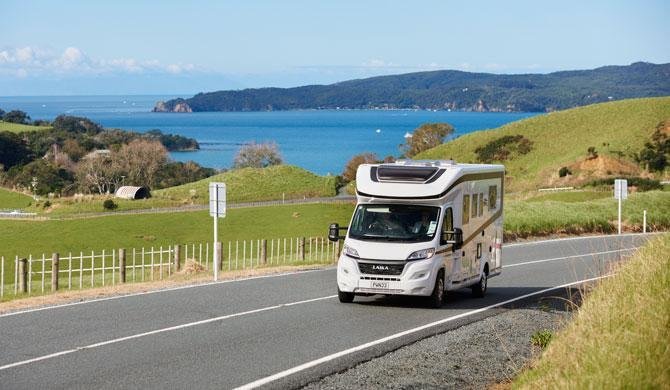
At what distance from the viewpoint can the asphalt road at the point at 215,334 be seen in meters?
12.5

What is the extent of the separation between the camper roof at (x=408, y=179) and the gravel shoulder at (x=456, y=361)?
2.87m

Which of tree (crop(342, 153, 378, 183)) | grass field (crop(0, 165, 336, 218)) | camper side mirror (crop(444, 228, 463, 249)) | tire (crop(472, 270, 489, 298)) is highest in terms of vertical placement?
camper side mirror (crop(444, 228, 463, 249))

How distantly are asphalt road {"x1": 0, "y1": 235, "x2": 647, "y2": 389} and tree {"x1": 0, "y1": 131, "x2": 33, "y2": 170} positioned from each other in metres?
134

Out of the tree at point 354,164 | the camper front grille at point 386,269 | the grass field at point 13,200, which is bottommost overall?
the grass field at point 13,200

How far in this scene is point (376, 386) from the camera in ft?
39.8

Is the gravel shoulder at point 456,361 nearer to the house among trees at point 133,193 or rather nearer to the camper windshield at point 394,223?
the camper windshield at point 394,223

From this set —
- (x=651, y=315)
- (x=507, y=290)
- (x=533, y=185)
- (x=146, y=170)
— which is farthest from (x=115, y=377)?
(x=146, y=170)

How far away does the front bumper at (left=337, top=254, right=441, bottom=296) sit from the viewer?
63.1 ft

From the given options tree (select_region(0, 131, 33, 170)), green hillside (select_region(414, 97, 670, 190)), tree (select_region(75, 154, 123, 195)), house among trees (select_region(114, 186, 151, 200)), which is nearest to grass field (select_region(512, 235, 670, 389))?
green hillside (select_region(414, 97, 670, 190))

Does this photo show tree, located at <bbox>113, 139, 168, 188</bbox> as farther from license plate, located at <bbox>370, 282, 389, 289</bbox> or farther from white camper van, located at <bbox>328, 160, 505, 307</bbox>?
license plate, located at <bbox>370, 282, 389, 289</bbox>

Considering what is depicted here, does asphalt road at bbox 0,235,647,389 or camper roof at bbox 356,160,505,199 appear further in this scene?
camper roof at bbox 356,160,505,199

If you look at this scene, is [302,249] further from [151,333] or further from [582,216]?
[151,333]

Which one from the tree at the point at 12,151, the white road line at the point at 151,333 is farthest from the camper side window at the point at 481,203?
the tree at the point at 12,151

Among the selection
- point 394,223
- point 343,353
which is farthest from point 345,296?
point 343,353
